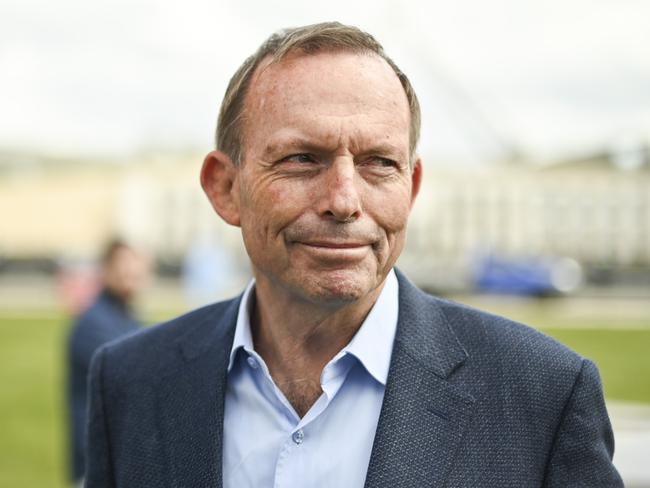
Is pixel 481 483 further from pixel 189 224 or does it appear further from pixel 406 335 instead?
pixel 189 224

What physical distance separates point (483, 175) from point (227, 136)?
146 ft

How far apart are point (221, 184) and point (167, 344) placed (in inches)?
16.2

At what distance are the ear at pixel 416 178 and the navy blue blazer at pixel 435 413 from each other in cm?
20

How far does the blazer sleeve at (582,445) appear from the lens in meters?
1.62

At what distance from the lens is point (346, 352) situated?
171 centimetres

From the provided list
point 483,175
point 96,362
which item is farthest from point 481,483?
point 483,175

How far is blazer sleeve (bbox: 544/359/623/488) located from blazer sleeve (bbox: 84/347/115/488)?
961 mm

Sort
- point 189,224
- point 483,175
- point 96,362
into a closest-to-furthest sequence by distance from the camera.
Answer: point 96,362, point 483,175, point 189,224

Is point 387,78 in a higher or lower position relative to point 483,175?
lower

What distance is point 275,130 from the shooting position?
5.54ft

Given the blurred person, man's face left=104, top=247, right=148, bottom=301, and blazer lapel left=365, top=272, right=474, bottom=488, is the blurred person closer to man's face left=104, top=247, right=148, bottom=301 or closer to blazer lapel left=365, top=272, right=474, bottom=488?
man's face left=104, top=247, right=148, bottom=301

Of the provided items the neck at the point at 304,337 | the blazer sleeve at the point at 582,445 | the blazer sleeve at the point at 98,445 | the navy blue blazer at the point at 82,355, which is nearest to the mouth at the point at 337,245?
the neck at the point at 304,337

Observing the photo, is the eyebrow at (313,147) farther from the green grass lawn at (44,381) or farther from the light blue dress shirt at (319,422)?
the green grass lawn at (44,381)

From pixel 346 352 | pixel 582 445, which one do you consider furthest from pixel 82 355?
pixel 582 445
